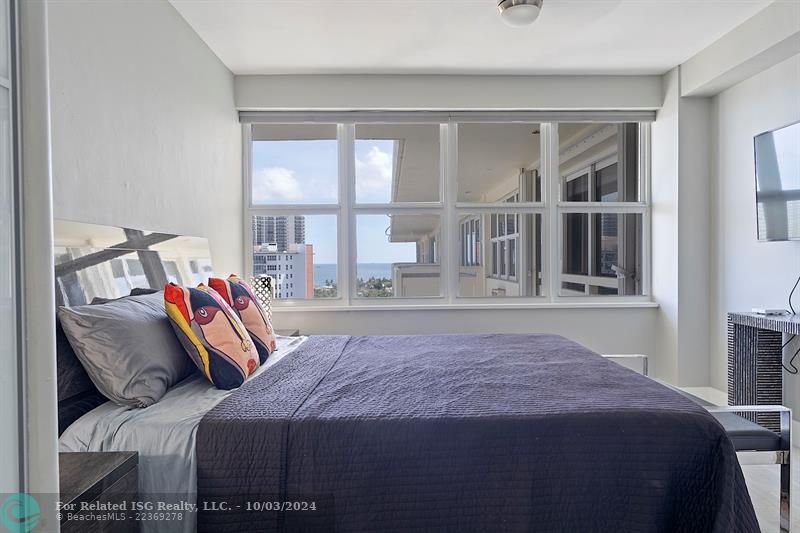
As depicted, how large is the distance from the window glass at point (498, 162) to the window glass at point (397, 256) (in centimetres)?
47

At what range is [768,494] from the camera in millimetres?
2121

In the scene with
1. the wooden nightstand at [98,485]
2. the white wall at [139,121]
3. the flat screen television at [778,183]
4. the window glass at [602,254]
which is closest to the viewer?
the wooden nightstand at [98,485]

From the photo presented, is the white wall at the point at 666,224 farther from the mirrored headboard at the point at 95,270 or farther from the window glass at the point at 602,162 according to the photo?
the mirrored headboard at the point at 95,270

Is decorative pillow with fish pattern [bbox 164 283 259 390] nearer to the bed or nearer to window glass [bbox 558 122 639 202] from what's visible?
the bed

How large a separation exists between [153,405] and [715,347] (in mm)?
3826

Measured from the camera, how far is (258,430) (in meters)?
1.28

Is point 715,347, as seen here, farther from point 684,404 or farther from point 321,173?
point 321,173

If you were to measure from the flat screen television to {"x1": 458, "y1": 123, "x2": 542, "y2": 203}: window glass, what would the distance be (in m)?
1.56

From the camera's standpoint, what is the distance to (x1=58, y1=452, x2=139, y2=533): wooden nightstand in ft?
3.12

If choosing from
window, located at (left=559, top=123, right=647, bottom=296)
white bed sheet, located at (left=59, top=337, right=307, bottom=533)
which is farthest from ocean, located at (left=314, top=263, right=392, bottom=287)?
white bed sheet, located at (left=59, top=337, right=307, bottom=533)

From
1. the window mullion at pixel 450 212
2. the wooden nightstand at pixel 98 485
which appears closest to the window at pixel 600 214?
the window mullion at pixel 450 212

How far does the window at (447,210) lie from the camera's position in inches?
154

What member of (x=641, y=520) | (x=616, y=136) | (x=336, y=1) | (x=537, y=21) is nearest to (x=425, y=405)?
(x=641, y=520)

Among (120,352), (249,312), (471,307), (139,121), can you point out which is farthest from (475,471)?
(471,307)
